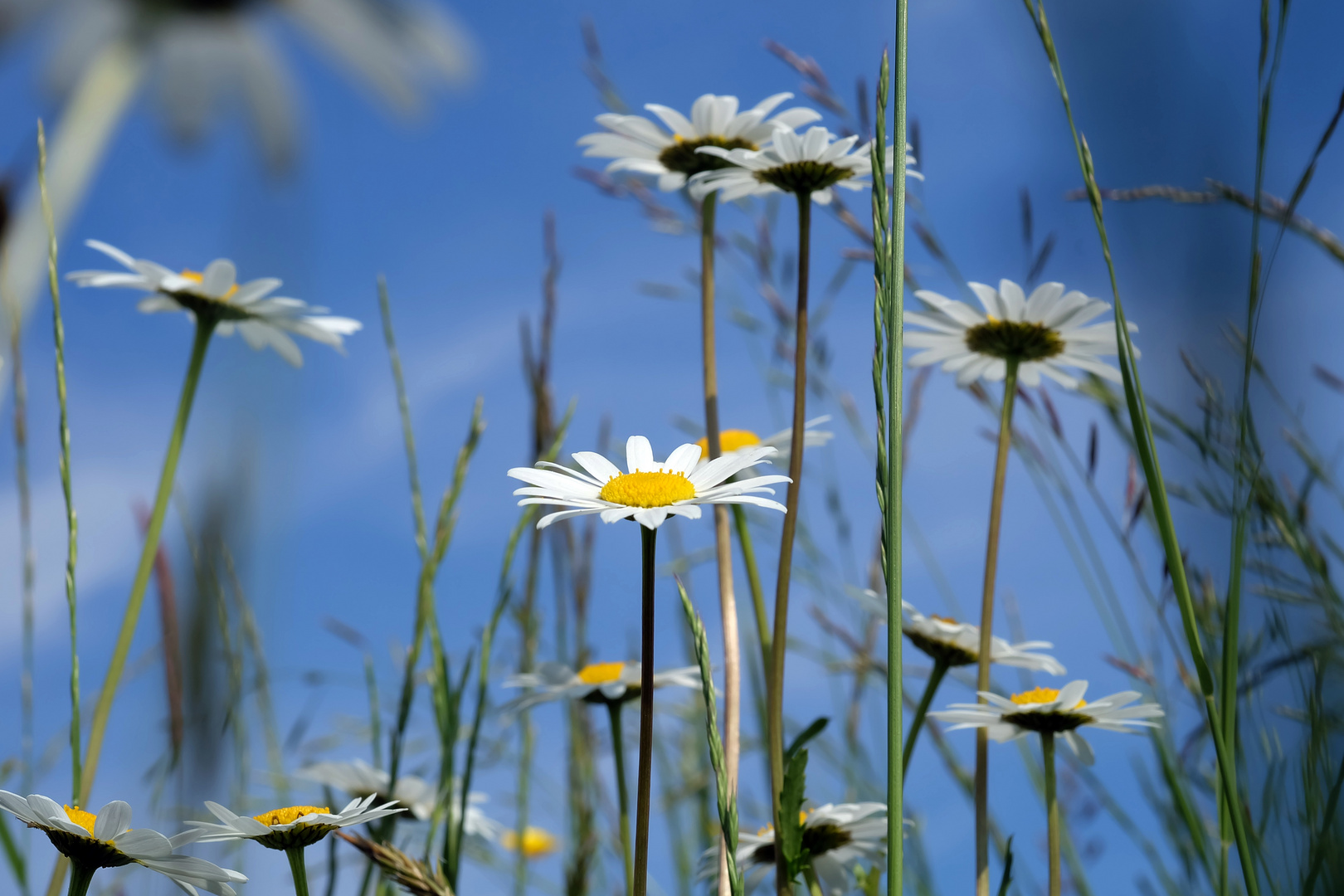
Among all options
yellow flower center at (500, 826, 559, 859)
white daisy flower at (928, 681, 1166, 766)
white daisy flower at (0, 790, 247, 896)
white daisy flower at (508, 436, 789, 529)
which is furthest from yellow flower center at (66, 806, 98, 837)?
yellow flower center at (500, 826, 559, 859)

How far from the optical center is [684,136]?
894 millimetres

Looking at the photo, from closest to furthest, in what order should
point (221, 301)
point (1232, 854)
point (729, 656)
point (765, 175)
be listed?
1. point (729, 656)
2. point (765, 175)
3. point (221, 301)
4. point (1232, 854)

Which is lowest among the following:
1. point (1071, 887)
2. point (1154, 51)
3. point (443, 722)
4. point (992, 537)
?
point (1071, 887)

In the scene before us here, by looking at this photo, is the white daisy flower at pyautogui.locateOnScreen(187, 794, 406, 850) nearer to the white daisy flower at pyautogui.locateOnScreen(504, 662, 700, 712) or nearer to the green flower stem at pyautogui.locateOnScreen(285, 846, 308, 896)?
the green flower stem at pyautogui.locateOnScreen(285, 846, 308, 896)

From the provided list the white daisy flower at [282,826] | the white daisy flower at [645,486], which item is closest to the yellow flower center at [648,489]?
the white daisy flower at [645,486]

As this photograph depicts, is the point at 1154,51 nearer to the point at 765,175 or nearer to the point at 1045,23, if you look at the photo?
the point at 1045,23

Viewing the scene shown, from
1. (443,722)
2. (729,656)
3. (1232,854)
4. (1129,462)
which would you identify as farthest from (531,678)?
(1232,854)

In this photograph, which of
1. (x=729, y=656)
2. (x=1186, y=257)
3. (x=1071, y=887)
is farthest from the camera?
(x=1071, y=887)

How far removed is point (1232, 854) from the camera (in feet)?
3.49

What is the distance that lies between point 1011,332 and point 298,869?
67 cm

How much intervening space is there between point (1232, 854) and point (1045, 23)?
913 mm

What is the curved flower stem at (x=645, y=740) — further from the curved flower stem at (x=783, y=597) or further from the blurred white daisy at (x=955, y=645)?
the blurred white daisy at (x=955, y=645)

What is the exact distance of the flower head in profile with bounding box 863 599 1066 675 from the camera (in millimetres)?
825

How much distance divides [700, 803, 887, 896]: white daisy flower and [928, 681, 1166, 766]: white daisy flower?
96mm
